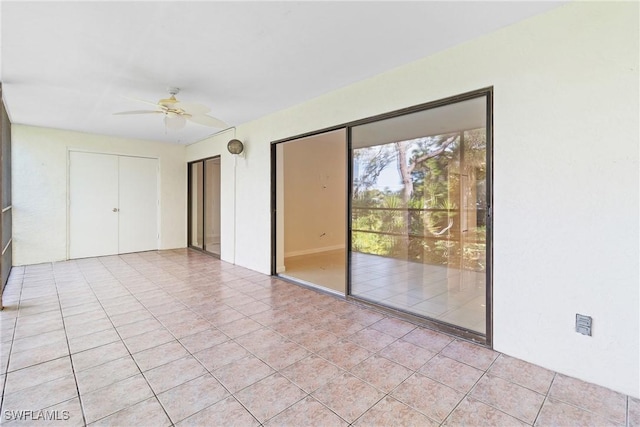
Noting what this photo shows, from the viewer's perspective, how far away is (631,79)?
1779 millimetres

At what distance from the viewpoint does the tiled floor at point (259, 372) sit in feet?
5.40

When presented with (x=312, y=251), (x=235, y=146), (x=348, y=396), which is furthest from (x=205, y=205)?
(x=348, y=396)

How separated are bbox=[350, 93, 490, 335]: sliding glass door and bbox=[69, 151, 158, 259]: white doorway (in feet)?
17.0

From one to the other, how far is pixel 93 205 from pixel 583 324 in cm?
741

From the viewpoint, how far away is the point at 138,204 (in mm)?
6484

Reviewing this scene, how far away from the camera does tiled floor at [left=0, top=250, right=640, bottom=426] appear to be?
1645 mm

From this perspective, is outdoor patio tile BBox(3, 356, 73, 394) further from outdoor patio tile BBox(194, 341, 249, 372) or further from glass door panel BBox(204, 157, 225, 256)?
glass door panel BBox(204, 157, 225, 256)

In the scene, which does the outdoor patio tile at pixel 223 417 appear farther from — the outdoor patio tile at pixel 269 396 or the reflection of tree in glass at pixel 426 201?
the reflection of tree in glass at pixel 426 201

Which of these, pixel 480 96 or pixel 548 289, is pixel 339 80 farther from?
pixel 548 289

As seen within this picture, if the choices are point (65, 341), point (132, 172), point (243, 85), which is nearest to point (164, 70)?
point (243, 85)

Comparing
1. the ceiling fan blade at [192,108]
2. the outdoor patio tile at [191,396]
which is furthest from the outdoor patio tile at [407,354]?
the ceiling fan blade at [192,108]

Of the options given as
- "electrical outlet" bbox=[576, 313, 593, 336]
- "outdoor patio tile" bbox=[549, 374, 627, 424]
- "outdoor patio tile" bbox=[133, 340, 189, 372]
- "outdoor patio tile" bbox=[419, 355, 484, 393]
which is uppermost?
"electrical outlet" bbox=[576, 313, 593, 336]

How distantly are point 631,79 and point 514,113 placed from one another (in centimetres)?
61

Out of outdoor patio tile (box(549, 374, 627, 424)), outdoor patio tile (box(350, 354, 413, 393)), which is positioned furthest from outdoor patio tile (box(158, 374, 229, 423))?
outdoor patio tile (box(549, 374, 627, 424))
